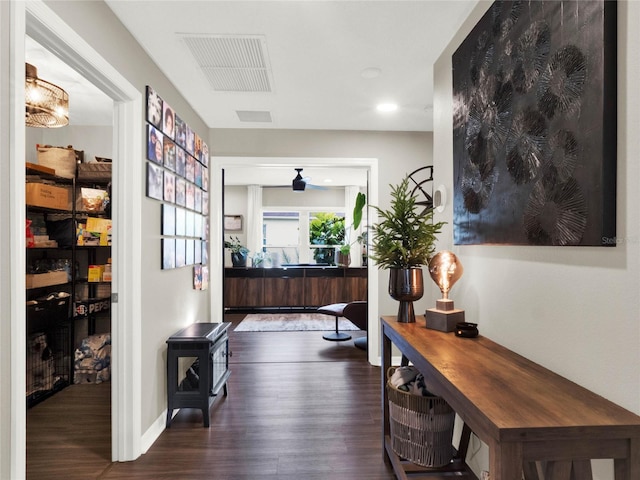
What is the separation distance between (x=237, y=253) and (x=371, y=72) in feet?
15.8

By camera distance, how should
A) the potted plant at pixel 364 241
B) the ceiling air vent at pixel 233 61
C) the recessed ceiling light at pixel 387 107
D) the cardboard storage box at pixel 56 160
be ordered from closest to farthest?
the ceiling air vent at pixel 233 61
the recessed ceiling light at pixel 387 107
the cardboard storage box at pixel 56 160
the potted plant at pixel 364 241

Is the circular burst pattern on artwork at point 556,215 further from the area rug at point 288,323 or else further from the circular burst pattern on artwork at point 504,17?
the area rug at point 288,323

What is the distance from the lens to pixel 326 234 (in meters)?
7.54

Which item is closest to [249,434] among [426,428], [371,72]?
[426,428]

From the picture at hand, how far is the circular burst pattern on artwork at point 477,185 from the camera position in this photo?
1.62m

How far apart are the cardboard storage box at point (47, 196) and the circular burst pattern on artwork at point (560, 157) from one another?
358cm

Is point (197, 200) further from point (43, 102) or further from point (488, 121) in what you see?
A: point (488, 121)

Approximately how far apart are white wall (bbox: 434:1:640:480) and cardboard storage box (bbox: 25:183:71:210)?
11.4ft

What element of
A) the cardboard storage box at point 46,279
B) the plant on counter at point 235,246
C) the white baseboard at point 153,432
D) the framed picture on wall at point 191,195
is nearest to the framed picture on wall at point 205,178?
the framed picture on wall at point 191,195

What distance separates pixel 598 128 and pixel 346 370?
312 cm

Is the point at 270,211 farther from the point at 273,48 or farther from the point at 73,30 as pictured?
the point at 73,30

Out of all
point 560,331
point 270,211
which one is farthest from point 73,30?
point 270,211

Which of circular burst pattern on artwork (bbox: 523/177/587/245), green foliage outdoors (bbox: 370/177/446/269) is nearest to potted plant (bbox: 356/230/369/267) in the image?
green foliage outdoors (bbox: 370/177/446/269)

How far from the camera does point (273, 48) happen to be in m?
2.30
